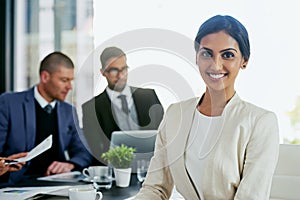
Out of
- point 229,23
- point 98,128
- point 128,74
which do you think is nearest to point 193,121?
point 229,23

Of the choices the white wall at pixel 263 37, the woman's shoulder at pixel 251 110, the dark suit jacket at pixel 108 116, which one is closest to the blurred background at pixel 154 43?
the white wall at pixel 263 37

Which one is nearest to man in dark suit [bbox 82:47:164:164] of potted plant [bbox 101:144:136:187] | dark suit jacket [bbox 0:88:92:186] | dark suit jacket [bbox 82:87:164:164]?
dark suit jacket [bbox 82:87:164:164]

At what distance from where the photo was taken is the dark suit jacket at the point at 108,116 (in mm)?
2652

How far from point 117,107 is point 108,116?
74mm

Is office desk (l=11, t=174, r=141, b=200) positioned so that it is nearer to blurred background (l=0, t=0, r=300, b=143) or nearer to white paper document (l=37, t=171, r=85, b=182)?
white paper document (l=37, t=171, r=85, b=182)

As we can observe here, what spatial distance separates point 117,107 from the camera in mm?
2682

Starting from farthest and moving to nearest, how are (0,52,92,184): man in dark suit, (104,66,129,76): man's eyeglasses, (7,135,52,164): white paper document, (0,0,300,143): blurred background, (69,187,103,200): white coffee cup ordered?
(0,52,92,184): man in dark suit, (104,66,129,76): man's eyeglasses, (0,0,300,143): blurred background, (7,135,52,164): white paper document, (69,187,103,200): white coffee cup

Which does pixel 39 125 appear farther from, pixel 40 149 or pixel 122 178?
pixel 122 178

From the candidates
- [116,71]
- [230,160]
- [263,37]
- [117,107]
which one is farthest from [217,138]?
[263,37]

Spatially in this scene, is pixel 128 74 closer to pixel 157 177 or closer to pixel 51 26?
pixel 157 177

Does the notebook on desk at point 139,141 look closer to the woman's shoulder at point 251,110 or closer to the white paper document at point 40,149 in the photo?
the white paper document at point 40,149

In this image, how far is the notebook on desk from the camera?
2.18 m

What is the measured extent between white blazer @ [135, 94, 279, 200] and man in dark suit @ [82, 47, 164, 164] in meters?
1.05

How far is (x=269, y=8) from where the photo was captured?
3.07 meters
